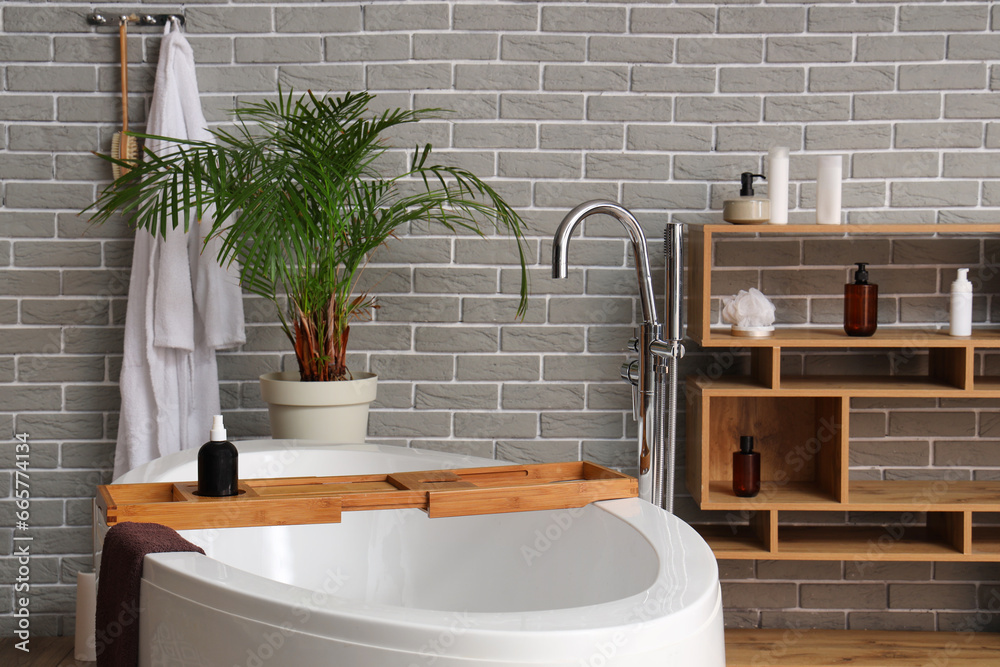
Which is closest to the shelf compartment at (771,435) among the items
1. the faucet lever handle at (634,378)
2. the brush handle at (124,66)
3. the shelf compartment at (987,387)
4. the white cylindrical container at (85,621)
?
the shelf compartment at (987,387)

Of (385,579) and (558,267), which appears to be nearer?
(558,267)

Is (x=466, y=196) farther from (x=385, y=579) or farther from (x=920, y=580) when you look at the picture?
(x=920, y=580)

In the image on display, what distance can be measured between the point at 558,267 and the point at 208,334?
3.79ft

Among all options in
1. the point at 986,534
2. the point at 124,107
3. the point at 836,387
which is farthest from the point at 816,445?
the point at 124,107

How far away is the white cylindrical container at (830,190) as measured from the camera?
7.26 feet

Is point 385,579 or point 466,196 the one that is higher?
point 466,196

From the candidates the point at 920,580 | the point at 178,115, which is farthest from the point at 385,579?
the point at 920,580

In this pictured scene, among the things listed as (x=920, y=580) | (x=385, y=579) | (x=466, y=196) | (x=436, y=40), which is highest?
(x=436, y=40)

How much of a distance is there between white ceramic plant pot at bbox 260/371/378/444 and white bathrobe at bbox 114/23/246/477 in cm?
30

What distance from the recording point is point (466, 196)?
2449 millimetres

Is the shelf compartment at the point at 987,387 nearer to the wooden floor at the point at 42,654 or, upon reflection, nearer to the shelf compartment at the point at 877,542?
the shelf compartment at the point at 877,542

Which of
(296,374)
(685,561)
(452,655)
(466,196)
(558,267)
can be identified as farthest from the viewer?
(466,196)

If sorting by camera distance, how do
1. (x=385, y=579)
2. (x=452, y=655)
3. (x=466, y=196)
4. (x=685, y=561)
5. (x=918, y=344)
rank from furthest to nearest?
(x=466, y=196)
(x=918, y=344)
(x=385, y=579)
(x=685, y=561)
(x=452, y=655)

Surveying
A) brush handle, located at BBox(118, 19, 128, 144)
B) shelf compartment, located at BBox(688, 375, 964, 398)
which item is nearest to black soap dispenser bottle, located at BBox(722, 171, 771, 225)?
shelf compartment, located at BBox(688, 375, 964, 398)
